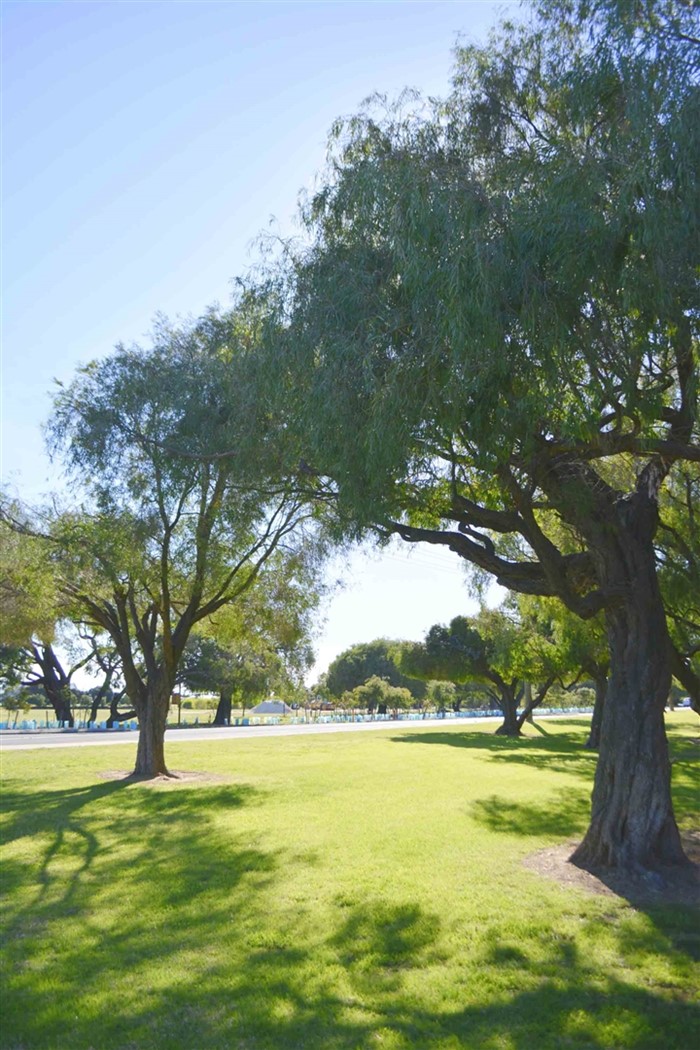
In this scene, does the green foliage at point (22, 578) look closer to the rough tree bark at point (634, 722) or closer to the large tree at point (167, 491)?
the large tree at point (167, 491)

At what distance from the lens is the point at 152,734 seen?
61.9ft

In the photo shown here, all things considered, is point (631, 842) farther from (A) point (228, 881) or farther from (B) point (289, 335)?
(B) point (289, 335)

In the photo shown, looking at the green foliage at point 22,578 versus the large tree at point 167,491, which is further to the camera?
the green foliage at point 22,578

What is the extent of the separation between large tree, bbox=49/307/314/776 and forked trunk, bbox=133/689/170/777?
0.02 meters

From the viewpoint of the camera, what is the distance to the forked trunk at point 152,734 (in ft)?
61.5

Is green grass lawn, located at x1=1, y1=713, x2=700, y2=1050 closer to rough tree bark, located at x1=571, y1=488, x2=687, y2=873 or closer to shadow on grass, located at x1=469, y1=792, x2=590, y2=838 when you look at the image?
shadow on grass, located at x1=469, y1=792, x2=590, y2=838

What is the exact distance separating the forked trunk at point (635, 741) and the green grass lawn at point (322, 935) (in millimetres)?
1164

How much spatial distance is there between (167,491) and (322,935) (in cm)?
896

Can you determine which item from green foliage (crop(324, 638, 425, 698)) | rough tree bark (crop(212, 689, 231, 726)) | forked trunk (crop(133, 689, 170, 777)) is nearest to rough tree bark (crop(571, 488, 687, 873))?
forked trunk (crop(133, 689, 170, 777))

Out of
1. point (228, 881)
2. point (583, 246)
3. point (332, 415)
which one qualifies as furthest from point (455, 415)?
point (228, 881)

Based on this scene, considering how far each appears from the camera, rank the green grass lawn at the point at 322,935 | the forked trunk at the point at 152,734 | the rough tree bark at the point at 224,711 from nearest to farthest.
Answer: the green grass lawn at the point at 322,935, the forked trunk at the point at 152,734, the rough tree bark at the point at 224,711

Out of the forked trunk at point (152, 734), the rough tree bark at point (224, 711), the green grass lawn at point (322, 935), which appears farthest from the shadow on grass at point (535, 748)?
the rough tree bark at point (224, 711)

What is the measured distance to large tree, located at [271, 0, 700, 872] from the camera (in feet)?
19.9

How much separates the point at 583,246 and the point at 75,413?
1066cm
